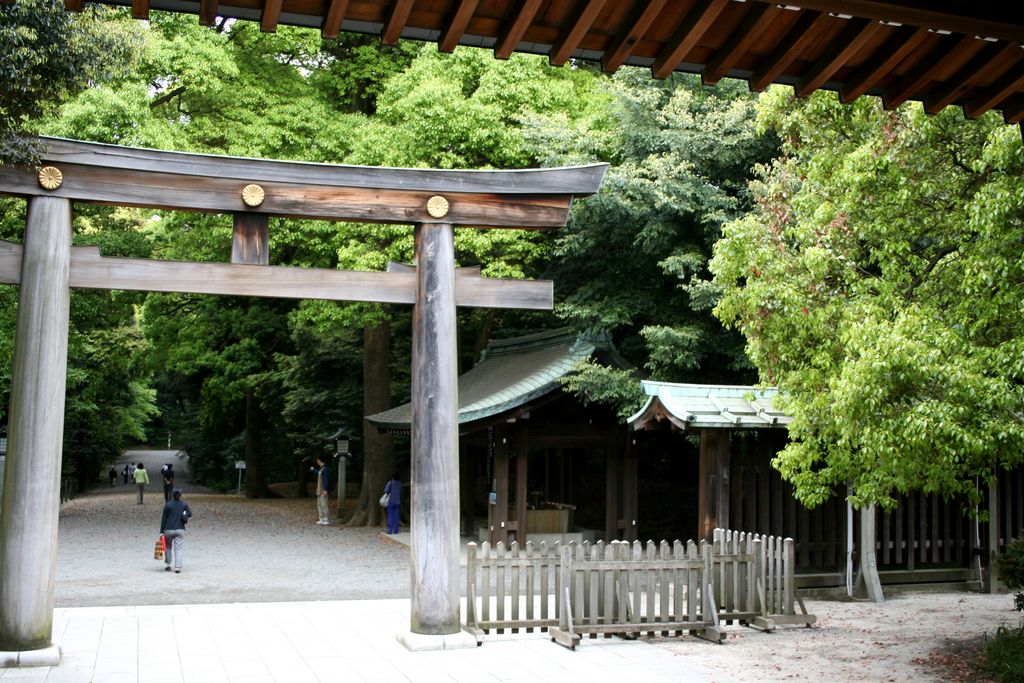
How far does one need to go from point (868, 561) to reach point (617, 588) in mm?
5989

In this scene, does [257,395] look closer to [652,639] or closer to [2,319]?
[2,319]

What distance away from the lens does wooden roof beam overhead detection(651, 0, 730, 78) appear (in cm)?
429

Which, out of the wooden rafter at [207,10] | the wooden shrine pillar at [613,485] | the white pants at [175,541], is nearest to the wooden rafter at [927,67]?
the wooden rafter at [207,10]

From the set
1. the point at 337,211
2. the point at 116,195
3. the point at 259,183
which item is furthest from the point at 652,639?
the point at 116,195

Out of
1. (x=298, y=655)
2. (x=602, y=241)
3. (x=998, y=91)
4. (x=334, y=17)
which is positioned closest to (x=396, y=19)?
(x=334, y=17)

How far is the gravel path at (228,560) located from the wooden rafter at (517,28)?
1212 centimetres

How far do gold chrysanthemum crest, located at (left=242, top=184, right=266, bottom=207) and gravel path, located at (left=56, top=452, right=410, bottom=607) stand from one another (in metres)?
6.78

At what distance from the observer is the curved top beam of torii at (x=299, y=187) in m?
10.3

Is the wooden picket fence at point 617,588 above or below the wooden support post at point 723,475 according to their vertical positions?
below

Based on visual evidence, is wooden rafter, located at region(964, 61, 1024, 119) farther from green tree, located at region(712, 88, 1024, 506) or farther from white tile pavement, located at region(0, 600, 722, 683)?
white tile pavement, located at region(0, 600, 722, 683)

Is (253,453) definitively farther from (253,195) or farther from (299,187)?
(253,195)

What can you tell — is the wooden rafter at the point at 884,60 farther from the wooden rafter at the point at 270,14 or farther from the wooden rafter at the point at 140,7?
the wooden rafter at the point at 140,7

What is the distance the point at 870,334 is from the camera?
970cm

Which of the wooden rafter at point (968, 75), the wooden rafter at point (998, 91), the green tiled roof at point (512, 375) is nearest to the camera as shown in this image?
the wooden rafter at point (968, 75)
